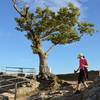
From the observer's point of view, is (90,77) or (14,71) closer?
(90,77)

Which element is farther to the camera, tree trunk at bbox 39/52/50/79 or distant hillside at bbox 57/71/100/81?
tree trunk at bbox 39/52/50/79

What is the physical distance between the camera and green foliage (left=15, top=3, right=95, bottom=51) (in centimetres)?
3981

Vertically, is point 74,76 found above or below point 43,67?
below

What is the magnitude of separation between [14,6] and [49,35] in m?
4.92

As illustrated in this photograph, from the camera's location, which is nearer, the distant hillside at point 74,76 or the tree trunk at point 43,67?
the distant hillside at point 74,76

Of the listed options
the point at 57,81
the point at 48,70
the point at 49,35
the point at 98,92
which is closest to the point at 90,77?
the point at 57,81

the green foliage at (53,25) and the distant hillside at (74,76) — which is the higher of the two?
the green foliage at (53,25)

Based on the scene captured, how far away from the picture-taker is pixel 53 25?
39.9m

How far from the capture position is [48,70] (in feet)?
126

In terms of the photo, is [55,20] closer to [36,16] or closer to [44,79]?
[36,16]

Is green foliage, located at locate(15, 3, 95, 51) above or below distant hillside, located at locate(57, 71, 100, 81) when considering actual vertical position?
above

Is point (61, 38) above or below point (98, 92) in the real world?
above

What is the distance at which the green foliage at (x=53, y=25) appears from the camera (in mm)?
39812

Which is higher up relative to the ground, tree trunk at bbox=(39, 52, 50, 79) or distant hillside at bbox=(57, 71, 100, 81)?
tree trunk at bbox=(39, 52, 50, 79)
